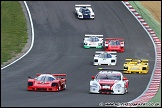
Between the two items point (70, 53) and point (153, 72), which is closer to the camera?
point (153, 72)

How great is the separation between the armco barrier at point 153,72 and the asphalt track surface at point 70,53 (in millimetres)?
407

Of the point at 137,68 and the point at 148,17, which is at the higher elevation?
the point at 148,17

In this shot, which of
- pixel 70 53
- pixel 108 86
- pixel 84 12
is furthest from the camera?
pixel 84 12

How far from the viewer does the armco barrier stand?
99.8ft

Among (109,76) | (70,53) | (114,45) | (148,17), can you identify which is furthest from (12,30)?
(109,76)

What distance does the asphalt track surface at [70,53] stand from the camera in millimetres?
31844

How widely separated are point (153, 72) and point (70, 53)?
1001 cm

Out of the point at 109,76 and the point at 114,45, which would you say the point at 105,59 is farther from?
the point at 109,76

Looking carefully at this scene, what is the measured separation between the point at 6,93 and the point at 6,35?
25.3m

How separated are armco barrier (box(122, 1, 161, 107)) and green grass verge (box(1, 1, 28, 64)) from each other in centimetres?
1057

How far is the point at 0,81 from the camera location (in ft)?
127

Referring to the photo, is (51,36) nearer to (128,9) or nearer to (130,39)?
(130,39)

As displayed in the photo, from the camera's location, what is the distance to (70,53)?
52562mm

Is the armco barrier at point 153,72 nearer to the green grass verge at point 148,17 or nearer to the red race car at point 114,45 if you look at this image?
the green grass verge at point 148,17
